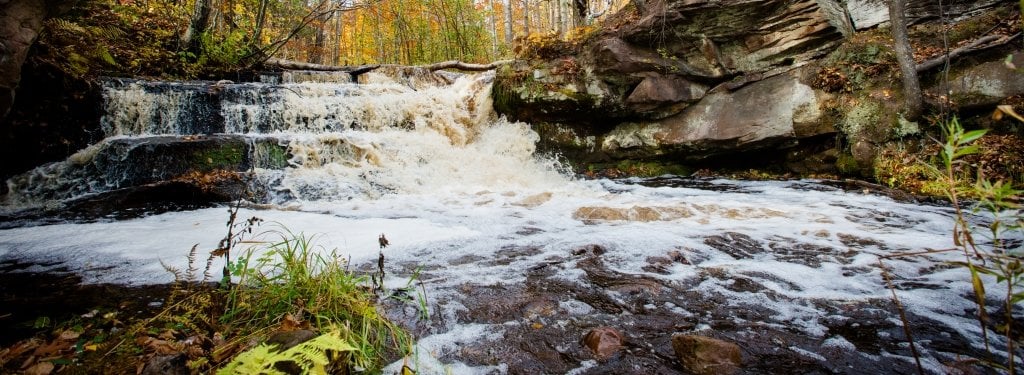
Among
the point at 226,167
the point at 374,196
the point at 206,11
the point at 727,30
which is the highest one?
the point at 206,11

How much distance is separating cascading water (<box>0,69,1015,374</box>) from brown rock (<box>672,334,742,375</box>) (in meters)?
0.08

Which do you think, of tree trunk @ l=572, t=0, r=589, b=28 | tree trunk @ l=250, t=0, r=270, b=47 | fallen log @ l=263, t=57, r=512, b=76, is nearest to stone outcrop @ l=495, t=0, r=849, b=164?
tree trunk @ l=572, t=0, r=589, b=28

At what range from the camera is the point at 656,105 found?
848cm

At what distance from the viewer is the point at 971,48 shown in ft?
20.4

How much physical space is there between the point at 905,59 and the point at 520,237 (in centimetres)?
659

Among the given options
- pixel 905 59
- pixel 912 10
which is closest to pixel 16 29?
pixel 905 59

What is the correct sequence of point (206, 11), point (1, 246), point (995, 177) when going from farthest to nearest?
point (206, 11)
point (995, 177)
point (1, 246)

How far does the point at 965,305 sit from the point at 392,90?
9.94m

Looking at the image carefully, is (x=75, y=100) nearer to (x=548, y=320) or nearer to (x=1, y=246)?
(x=1, y=246)

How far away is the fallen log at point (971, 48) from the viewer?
6074 mm

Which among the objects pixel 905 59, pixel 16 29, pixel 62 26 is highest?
pixel 62 26

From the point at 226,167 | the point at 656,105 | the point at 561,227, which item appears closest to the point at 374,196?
the point at 226,167

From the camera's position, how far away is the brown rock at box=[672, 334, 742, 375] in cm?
193

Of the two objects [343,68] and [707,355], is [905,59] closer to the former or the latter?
[707,355]
